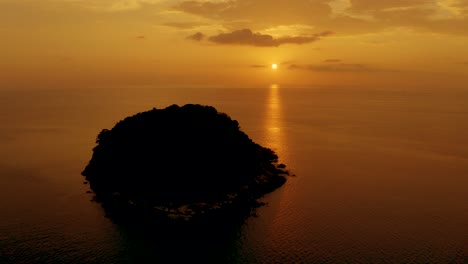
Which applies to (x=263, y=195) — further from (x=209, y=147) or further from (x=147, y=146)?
(x=147, y=146)

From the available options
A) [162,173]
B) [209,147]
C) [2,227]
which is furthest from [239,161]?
[2,227]

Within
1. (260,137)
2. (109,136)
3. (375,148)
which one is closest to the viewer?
(109,136)

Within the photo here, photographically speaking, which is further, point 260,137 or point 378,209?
point 260,137

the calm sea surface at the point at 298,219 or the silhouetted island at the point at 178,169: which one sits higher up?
the silhouetted island at the point at 178,169

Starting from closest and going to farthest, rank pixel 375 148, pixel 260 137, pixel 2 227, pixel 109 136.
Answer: pixel 2 227, pixel 109 136, pixel 375 148, pixel 260 137

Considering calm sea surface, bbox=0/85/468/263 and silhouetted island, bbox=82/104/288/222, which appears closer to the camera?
calm sea surface, bbox=0/85/468/263

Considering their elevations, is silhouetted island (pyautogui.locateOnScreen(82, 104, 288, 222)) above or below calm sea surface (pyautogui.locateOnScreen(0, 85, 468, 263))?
above

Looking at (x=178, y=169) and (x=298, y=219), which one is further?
(x=178, y=169)

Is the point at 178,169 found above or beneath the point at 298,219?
above
